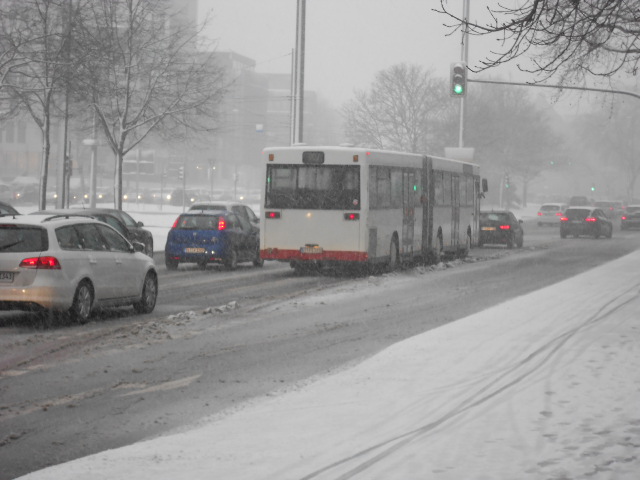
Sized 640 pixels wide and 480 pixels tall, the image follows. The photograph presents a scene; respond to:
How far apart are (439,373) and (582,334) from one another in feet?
10.5

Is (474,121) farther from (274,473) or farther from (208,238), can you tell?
(274,473)

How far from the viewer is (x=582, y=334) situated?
12938 mm

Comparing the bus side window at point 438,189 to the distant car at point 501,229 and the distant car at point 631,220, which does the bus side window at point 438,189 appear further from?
the distant car at point 631,220

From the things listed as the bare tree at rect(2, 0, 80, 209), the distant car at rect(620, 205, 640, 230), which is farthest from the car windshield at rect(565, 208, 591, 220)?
the bare tree at rect(2, 0, 80, 209)

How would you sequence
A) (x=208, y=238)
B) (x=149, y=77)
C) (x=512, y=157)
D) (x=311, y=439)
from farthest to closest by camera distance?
(x=512, y=157) < (x=149, y=77) < (x=208, y=238) < (x=311, y=439)

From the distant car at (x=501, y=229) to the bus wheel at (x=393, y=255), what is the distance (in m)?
16.9

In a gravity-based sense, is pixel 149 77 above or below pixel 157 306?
above

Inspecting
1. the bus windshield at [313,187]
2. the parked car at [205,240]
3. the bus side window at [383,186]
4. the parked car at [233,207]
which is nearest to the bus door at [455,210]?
the parked car at [233,207]

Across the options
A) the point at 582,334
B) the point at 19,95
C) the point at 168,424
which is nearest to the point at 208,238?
the point at 19,95

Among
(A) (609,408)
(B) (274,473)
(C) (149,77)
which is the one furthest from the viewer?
(C) (149,77)

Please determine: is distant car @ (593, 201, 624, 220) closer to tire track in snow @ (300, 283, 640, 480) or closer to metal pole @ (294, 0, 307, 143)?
metal pole @ (294, 0, 307, 143)

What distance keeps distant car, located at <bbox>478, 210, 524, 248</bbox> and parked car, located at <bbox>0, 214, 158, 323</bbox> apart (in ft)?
97.7

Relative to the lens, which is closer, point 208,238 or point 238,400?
point 238,400

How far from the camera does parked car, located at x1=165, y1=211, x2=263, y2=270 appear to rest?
27812 millimetres
